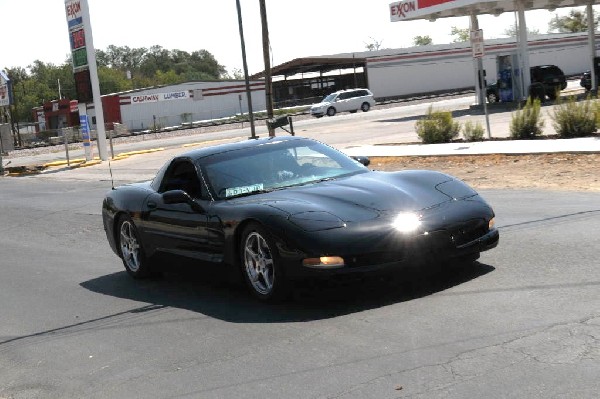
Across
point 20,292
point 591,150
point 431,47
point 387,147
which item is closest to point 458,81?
point 431,47

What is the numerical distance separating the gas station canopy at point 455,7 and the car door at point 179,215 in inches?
1321

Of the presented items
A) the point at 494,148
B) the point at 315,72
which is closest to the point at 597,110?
the point at 494,148

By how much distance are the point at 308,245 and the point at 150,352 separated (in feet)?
4.58

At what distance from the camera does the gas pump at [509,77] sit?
4184cm

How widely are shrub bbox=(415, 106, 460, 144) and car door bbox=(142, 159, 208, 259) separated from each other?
16451mm

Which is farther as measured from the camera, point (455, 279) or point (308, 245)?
point (455, 279)

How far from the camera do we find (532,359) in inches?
199

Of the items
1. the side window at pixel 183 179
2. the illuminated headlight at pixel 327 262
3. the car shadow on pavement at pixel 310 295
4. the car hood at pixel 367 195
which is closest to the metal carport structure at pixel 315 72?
the side window at pixel 183 179

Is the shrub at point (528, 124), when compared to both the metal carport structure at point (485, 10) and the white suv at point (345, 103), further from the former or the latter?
the white suv at point (345, 103)

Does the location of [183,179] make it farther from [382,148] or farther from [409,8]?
[409,8]

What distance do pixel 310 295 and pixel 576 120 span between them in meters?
15.1

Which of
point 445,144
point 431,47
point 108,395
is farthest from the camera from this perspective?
point 431,47

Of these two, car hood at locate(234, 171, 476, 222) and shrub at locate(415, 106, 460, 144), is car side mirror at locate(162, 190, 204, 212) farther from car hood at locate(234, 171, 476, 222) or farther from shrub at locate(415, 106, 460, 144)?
shrub at locate(415, 106, 460, 144)

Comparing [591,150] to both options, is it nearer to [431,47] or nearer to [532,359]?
[532,359]
